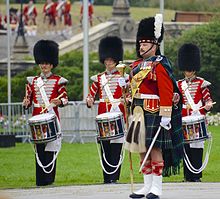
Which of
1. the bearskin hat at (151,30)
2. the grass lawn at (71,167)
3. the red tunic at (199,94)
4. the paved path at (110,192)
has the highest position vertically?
the bearskin hat at (151,30)

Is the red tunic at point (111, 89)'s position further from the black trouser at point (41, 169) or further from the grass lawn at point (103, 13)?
the grass lawn at point (103, 13)

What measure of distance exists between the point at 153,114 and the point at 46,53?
347 centimetres

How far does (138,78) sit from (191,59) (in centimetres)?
374

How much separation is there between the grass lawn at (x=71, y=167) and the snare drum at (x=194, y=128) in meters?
0.86

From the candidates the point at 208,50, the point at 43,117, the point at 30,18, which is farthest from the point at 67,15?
the point at 43,117

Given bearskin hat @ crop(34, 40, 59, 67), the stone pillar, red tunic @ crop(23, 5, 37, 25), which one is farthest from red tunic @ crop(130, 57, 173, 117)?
red tunic @ crop(23, 5, 37, 25)

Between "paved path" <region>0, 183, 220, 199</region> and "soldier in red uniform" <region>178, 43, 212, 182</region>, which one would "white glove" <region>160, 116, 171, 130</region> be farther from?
"soldier in red uniform" <region>178, 43, 212, 182</region>

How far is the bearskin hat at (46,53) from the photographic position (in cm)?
1873

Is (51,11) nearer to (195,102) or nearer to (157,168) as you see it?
(195,102)

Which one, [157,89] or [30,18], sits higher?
[30,18]

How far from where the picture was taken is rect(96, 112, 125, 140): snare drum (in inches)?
719

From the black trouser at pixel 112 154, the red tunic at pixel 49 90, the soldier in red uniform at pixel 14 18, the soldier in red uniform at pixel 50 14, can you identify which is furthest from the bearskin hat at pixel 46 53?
the soldier in red uniform at pixel 50 14

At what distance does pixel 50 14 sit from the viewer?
57.8m

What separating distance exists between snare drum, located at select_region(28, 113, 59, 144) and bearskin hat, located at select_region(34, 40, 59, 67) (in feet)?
2.83
